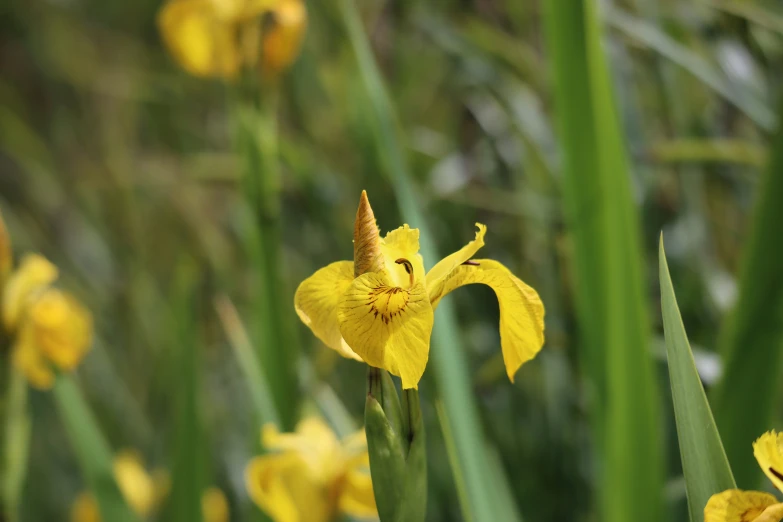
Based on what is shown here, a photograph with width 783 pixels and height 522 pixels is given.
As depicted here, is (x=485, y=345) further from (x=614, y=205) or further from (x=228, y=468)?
(x=614, y=205)

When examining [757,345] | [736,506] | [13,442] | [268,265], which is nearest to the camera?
[736,506]

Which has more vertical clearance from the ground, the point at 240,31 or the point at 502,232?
the point at 240,31

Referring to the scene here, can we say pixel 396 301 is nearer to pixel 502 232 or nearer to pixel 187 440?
pixel 187 440

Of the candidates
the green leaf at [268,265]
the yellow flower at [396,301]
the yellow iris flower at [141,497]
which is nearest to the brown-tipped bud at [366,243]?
the yellow flower at [396,301]

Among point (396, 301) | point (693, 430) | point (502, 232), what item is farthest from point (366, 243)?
point (502, 232)

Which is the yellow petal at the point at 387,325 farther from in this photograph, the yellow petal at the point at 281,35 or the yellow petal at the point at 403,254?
the yellow petal at the point at 281,35
